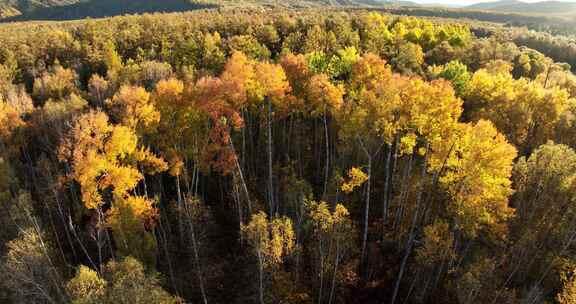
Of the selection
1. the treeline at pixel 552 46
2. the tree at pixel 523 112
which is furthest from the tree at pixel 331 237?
the treeline at pixel 552 46

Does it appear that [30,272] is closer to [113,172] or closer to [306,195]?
[113,172]

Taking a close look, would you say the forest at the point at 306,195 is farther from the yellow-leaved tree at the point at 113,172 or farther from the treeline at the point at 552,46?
the treeline at the point at 552,46

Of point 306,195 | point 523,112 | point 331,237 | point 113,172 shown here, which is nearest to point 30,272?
point 113,172

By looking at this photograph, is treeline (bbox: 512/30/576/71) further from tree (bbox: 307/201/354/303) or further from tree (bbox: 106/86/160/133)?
tree (bbox: 106/86/160/133)

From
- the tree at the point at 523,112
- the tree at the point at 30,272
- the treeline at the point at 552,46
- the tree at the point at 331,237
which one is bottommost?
the tree at the point at 30,272

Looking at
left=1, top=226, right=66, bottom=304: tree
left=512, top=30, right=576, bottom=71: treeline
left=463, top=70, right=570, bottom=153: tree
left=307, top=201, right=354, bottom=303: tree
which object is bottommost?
left=1, top=226, right=66, bottom=304: tree

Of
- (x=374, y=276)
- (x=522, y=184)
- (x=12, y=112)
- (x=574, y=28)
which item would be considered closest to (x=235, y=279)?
(x=374, y=276)

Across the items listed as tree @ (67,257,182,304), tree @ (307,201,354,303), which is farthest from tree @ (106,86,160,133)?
tree @ (307,201,354,303)

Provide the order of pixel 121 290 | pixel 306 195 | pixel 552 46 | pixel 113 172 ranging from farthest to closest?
pixel 552 46
pixel 306 195
pixel 113 172
pixel 121 290

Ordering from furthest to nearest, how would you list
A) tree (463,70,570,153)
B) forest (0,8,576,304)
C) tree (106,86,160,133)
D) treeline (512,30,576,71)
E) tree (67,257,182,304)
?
treeline (512,30,576,71)
tree (463,70,570,153)
tree (106,86,160,133)
forest (0,8,576,304)
tree (67,257,182,304)
